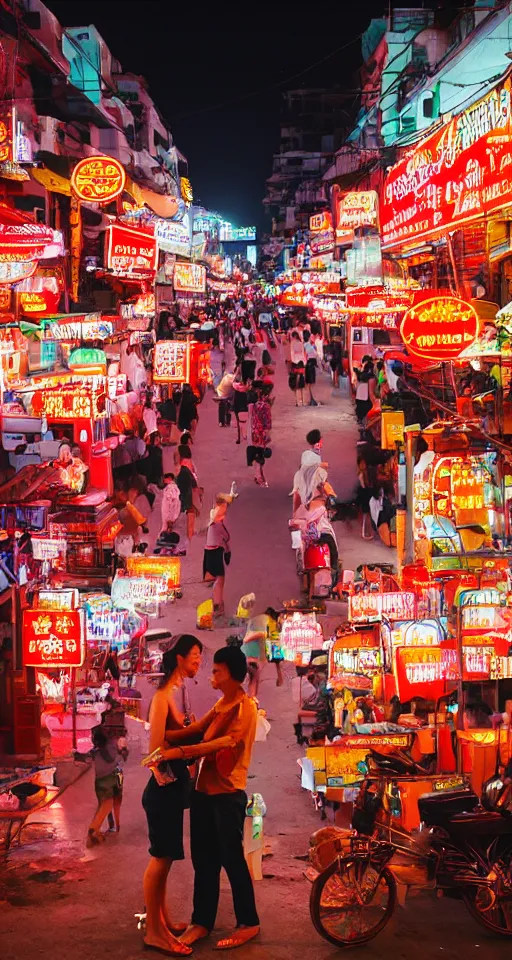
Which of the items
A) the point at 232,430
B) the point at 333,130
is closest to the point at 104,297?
the point at 232,430

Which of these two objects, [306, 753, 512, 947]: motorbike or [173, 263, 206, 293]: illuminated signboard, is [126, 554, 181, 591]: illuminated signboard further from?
[173, 263, 206, 293]: illuminated signboard

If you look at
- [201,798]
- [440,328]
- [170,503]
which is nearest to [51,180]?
[170,503]

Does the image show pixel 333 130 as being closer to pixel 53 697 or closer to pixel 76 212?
pixel 76 212

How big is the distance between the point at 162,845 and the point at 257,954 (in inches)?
33.6

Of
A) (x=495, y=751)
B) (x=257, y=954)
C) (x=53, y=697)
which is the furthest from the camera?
(x=53, y=697)

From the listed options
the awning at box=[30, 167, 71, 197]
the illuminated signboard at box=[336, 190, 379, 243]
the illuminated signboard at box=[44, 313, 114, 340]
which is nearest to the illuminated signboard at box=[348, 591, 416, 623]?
the illuminated signboard at box=[44, 313, 114, 340]

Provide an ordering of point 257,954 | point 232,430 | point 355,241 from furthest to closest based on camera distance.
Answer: point 355,241, point 232,430, point 257,954

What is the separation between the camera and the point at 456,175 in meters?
9.72

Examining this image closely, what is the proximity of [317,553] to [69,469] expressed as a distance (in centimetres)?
405

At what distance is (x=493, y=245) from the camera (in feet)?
48.9

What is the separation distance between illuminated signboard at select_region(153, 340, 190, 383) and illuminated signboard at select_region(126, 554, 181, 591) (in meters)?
11.8

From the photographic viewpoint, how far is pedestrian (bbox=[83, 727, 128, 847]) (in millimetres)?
8938

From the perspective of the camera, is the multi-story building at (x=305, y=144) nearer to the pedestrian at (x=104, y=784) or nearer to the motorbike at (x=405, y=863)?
the pedestrian at (x=104, y=784)

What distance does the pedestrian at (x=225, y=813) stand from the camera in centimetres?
616
